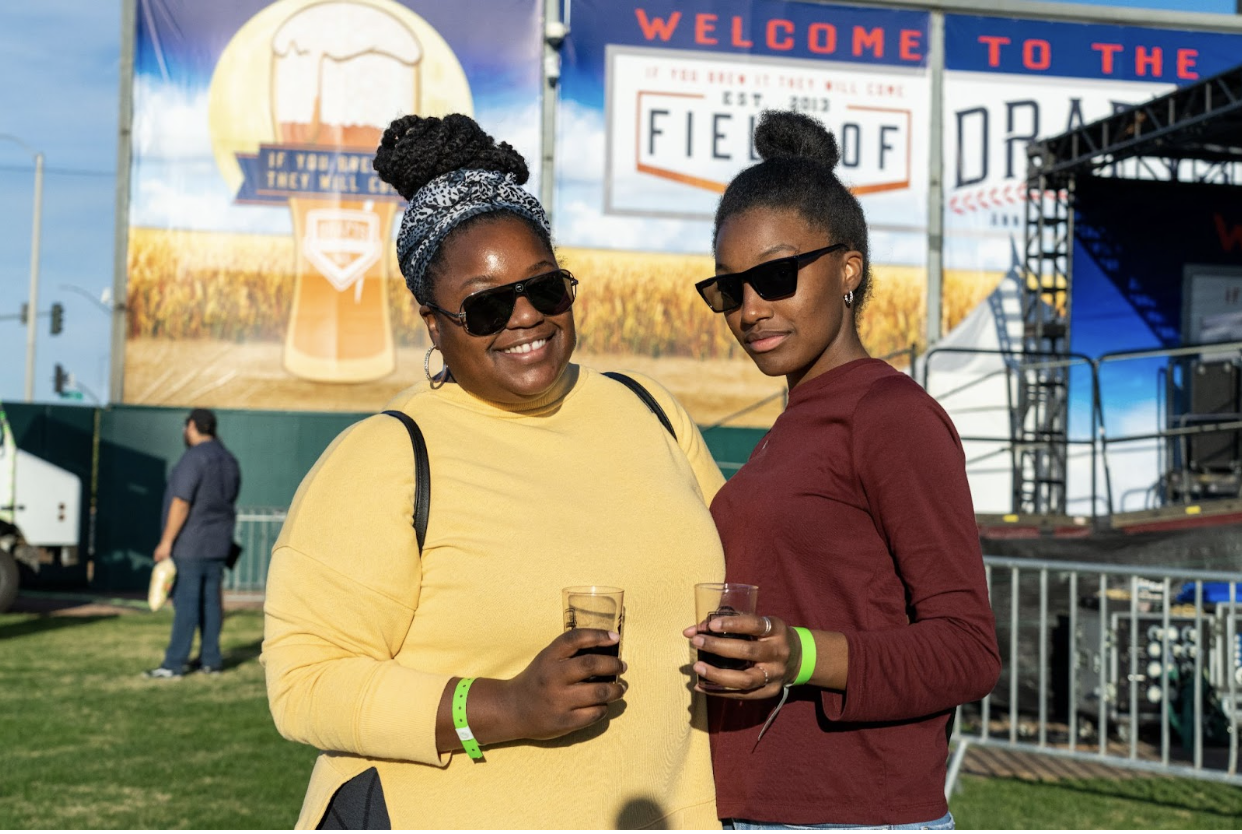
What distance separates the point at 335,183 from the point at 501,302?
1645 centimetres

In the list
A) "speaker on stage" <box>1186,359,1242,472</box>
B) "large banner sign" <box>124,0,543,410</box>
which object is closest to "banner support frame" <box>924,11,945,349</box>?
"speaker on stage" <box>1186,359,1242,472</box>

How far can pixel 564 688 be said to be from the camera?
202 cm

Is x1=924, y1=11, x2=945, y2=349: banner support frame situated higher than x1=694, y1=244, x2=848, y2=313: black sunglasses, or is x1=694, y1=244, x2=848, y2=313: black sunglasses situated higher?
x1=924, y1=11, x2=945, y2=349: banner support frame

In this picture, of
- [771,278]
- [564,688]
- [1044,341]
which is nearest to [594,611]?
[564,688]

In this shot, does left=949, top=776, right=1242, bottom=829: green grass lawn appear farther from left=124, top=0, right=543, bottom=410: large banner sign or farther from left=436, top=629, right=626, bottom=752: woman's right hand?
left=124, top=0, right=543, bottom=410: large banner sign

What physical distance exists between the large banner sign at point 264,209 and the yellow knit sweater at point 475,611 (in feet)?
51.9

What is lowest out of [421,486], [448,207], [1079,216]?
[421,486]

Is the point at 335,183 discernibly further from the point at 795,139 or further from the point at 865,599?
the point at 865,599

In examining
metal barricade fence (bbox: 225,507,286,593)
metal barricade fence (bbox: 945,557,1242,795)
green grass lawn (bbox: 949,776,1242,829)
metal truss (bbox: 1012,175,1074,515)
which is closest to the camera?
green grass lawn (bbox: 949,776,1242,829)

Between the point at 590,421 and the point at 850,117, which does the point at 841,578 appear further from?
the point at 850,117

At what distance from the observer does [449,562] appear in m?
2.18

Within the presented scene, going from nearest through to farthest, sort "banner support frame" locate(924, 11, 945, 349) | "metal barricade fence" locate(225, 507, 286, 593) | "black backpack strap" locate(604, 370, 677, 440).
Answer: "black backpack strap" locate(604, 370, 677, 440) → "metal barricade fence" locate(225, 507, 286, 593) → "banner support frame" locate(924, 11, 945, 349)

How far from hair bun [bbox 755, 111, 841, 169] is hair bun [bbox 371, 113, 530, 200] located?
1.93 feet

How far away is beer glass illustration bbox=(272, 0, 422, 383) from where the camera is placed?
58.5 feet
